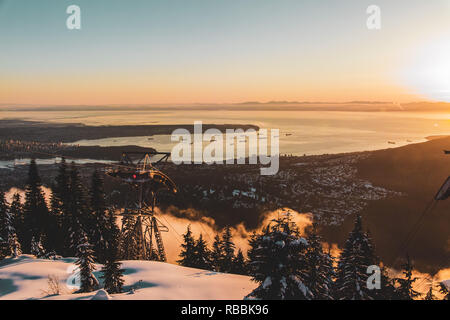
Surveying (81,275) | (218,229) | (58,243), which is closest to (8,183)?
(218,229)

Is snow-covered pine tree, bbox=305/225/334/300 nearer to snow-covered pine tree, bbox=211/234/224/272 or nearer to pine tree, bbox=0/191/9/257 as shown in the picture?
snow-covered pine tree, bbox=211/234/224/272

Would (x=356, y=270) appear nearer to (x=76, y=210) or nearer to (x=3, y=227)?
(x=76, y=210)

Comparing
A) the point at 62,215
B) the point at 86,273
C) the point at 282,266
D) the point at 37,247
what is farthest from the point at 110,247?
the point at 62,215

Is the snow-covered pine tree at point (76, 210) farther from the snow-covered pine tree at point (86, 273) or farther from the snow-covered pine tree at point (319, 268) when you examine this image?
the snow-covered pine tree at point (319, 268)

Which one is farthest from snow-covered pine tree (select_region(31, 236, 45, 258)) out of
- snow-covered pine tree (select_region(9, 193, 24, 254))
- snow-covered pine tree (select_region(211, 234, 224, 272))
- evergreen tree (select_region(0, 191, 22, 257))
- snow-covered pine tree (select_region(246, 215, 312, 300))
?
snow-covered pine tree (select_region(246, 215, 312, 300))
